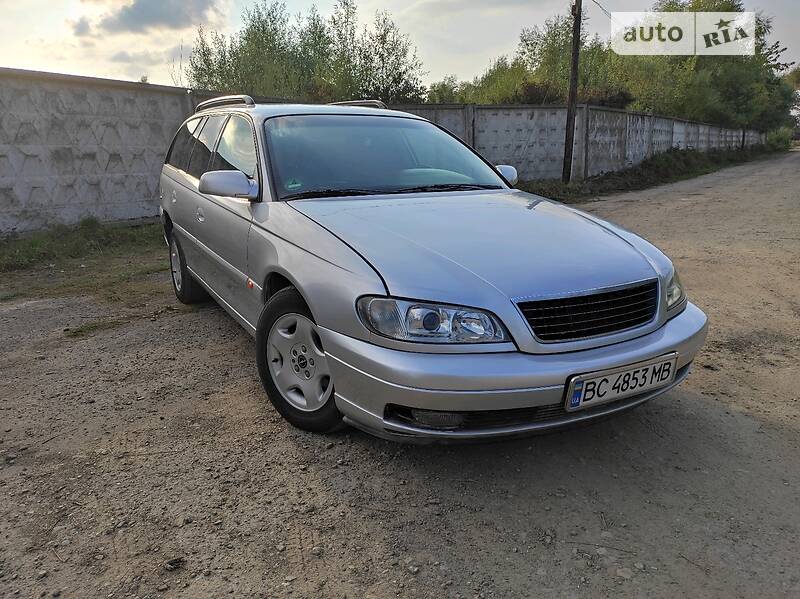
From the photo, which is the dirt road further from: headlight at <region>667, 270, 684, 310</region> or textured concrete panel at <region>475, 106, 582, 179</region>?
textured concrete panel at <region>475, 106, 582, 179</region>

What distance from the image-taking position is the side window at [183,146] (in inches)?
185

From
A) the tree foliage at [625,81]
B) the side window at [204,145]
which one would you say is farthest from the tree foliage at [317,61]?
the side window at [204,145]

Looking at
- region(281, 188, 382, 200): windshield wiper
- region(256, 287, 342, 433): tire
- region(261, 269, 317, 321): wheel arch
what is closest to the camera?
region(256, 287, 342, 433): tire

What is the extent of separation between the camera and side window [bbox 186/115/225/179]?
13.6ft

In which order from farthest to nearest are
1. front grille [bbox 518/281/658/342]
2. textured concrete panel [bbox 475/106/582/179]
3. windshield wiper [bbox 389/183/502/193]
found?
textured concrete panel [bbox 475/106/582/179] → windshield wiper [bbox 389/183/502/193] → front grille [bbox 518/281/658/342]

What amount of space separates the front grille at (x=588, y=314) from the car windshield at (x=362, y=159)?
52.3 inches

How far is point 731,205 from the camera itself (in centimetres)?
1154

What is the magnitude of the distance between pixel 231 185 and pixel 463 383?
174cm

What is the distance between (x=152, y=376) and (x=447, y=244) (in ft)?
7.03

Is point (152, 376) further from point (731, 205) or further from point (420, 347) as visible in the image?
point (731, 205)

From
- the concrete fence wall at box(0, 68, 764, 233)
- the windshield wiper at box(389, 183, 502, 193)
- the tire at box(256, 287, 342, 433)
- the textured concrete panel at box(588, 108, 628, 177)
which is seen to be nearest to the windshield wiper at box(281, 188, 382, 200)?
the windshield wiper at box(389, 183, 502, 193)

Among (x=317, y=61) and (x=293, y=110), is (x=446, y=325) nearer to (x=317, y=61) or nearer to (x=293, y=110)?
(x=293, y=110)

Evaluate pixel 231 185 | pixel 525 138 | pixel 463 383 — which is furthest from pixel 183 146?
pixel 525 138

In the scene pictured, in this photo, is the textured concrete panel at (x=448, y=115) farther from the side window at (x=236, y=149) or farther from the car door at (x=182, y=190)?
the side window at (x=236, y=149)
